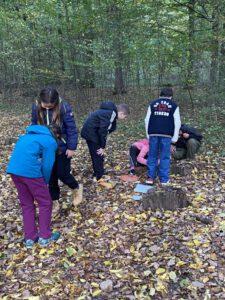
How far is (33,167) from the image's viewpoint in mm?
4617

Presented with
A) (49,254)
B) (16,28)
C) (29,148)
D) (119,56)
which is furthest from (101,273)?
(16,28)

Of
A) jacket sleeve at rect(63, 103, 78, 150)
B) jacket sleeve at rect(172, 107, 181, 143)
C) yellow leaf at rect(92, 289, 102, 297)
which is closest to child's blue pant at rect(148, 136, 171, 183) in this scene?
jacket sleeve at rect(172, 107, 181, 143)

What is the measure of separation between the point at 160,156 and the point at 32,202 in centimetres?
283

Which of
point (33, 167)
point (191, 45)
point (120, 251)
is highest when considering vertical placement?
point (191, 45)

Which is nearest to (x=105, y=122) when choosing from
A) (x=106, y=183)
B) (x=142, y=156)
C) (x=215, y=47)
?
(x=106, y=183)

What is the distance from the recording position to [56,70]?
47.4ft

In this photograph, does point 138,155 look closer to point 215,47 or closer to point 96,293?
point 96,293

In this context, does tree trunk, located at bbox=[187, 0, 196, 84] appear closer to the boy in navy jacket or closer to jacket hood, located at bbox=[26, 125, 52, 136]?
the boy in navy jacket

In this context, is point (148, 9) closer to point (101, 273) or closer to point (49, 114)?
point (49, 114)

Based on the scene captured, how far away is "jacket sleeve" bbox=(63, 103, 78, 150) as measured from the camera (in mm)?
5285

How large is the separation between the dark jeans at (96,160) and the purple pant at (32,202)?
6.84 feet

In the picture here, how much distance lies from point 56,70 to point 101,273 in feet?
37.0

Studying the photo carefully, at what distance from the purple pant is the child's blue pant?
102 inches

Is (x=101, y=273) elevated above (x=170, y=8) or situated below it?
below
